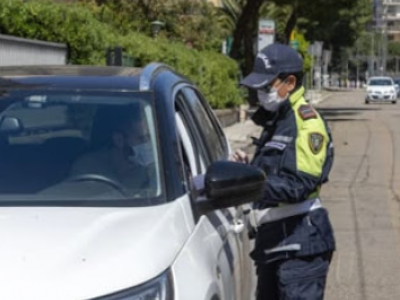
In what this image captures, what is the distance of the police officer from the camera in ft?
14.8

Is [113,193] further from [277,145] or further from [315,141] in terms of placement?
[315,141]

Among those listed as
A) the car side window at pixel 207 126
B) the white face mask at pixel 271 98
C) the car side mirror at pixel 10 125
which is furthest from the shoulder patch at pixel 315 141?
the car side mirror at pixel 10 125

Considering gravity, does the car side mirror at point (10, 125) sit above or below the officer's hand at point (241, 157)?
above

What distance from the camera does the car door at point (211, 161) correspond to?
13.8ft

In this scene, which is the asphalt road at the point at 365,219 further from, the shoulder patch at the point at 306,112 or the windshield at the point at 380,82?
the windshield at the point at 380,82

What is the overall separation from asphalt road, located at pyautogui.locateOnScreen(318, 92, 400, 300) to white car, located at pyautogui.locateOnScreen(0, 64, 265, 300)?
116 inches

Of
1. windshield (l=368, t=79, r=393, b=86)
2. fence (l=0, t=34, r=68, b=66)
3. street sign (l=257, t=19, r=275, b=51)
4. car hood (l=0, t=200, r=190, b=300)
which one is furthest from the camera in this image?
windshield (l=368, t=79, r=393, b=86)

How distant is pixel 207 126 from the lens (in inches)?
218

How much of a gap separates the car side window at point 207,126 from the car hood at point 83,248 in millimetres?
1446

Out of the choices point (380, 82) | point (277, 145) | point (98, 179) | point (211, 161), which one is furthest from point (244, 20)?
point (98, 179)

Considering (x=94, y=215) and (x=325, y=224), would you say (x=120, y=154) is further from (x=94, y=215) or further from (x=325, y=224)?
(x=325, y=224)

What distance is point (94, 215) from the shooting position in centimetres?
365

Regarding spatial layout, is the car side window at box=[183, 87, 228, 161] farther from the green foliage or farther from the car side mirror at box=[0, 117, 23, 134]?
the green foliage

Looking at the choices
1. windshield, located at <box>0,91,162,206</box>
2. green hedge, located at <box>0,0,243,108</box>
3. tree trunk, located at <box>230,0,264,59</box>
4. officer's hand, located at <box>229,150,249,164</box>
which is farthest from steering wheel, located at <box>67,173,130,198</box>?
tree trunk, located at <box>230,0,264,59</box>
